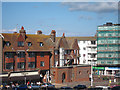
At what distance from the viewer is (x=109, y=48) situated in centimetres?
10656

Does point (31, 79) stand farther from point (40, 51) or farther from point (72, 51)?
point (72, 51)

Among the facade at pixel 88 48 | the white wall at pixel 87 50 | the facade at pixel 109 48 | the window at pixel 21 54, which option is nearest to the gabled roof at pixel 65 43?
the window at pixel 21 54

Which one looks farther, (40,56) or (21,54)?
(40,56)

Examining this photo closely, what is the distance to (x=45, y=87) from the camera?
5731cm

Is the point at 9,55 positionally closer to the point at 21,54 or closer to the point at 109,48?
the point at 21,54

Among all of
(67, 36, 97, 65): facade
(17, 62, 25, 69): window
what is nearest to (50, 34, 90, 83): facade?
(17, 62, 25, 69): window

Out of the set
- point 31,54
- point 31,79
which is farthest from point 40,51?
point 31,79

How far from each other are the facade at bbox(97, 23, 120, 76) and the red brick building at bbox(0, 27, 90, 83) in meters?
28.7

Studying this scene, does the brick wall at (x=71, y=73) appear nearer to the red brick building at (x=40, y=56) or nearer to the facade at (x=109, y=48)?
the red brick building at (x=40, y=56)

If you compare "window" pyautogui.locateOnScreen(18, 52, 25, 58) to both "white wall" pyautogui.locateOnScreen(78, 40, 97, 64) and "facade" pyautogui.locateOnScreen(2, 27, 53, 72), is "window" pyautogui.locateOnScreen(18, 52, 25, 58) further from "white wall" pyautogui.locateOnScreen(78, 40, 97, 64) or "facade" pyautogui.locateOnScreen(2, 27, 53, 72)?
"white wall" pyautogui.locateOnScreen(78, 40, 97, 64)

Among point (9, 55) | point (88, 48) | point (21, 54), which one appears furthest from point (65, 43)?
point (88, 48)

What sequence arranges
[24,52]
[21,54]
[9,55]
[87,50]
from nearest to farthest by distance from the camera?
[9,55], [21,54], [24,52], [87,50]

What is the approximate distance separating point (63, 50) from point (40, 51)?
27.7 ft

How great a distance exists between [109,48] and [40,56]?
44931mm
